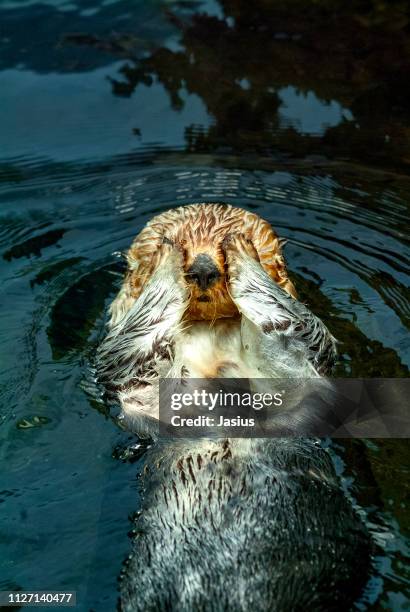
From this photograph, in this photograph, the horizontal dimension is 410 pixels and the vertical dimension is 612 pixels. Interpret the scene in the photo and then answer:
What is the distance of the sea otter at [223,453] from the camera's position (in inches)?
112

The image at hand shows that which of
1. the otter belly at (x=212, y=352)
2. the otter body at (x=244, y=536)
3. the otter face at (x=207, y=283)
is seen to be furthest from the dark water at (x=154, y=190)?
the otter face at (x=207, y=283)

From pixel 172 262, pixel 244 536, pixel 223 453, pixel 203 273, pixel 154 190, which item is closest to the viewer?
pixel 244 536

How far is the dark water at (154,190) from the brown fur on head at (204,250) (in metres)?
0.48

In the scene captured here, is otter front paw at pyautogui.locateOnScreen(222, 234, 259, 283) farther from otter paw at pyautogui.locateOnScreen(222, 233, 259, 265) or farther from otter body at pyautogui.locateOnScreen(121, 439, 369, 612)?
otter body at pyautogui.locateOnScreen(121, 439, 369, 612)

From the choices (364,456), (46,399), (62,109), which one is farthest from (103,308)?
(62,109)

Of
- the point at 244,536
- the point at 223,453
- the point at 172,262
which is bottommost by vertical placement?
the point at 244,536

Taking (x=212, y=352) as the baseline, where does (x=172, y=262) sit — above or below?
above

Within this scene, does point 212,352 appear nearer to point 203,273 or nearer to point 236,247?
point 203,273

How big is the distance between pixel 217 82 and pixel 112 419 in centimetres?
→ 412

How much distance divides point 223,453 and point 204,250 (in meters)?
1.02

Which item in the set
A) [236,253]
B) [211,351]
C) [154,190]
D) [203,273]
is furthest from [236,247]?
[154,190]

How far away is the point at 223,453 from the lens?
3.25 metres

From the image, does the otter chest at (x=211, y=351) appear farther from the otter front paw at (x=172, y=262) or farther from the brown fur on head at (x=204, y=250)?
the otter front paw at (x=172, y=262)

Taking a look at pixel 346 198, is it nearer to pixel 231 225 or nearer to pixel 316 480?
pixel 231 225
